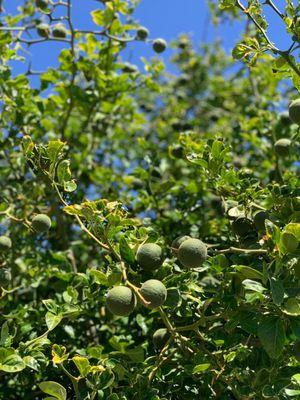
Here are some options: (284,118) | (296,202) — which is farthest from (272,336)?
(284,118)

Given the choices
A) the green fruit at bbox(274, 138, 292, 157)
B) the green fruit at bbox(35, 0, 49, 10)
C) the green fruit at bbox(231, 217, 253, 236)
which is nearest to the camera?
the green fruit at bbox(231, 217, 253, 236)

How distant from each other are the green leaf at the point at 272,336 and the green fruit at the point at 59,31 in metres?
3.22

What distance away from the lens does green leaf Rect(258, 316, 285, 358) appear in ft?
7.23

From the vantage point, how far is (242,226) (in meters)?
3.01

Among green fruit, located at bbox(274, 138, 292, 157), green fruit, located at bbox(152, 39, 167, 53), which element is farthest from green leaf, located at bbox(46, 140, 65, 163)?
green fruit, located at bbox(152, 39, 167, 53)

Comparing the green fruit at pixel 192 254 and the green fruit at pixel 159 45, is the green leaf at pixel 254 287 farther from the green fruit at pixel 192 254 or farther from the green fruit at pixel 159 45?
the green fruit at pixel 159 45

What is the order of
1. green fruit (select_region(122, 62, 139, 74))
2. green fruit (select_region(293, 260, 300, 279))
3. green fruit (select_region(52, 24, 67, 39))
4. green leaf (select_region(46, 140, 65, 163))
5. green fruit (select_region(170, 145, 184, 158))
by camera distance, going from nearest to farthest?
1. green fruit (select_region(293, 260, 300, 279))
2. green leaf (select_region(46, 140, 65, 163))
3. green fruit (select_region(170, 145, 184, 158))
4. green fruit (select_region(52, 24, 67, 39))
5. green fruit (select_region(122, 62, 139, 74))

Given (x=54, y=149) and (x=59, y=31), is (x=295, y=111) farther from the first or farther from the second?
(x=59, y=31)

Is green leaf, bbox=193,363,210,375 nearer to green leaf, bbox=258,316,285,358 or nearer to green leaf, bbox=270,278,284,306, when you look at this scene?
green leaf, bbox=258,316,285,358

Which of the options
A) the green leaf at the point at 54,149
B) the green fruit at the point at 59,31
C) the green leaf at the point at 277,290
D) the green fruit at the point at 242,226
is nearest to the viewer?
the green leaf at the point at 277,290

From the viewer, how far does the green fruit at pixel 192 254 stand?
99.2 inches

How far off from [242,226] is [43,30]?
8.54 feet

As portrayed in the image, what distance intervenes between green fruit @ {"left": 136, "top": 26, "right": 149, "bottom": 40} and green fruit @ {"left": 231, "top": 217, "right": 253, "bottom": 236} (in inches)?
96.7

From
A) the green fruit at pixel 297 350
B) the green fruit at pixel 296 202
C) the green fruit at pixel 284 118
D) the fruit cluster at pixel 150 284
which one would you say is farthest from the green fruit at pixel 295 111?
the green fruit at pixel 284 118
